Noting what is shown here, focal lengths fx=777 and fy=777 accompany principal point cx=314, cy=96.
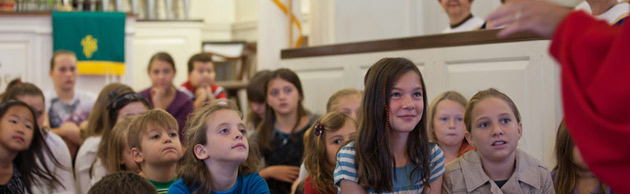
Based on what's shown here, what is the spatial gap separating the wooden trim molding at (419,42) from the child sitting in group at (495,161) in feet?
2.86

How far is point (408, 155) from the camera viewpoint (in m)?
2.52

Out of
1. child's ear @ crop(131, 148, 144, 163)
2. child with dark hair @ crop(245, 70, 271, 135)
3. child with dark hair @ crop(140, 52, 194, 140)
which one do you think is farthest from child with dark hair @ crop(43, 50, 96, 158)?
child's ear @ crop(131, 148, 144, 163)

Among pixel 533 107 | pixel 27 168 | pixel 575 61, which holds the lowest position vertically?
pixel 27 168

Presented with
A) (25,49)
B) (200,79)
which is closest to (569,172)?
(200,79)

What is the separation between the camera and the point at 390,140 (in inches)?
99.3

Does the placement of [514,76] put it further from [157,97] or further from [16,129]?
[157,97]

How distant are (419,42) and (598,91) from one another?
8.86ft

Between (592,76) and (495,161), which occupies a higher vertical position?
(592,76)

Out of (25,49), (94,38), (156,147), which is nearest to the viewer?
(156,147)

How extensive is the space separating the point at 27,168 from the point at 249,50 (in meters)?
4.30

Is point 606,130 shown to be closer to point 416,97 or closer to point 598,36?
point 598,36

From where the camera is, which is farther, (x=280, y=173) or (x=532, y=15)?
(x=280, y=173)

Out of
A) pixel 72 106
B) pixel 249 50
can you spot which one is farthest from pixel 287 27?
pixel 249 50

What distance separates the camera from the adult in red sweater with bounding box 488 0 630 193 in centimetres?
132
